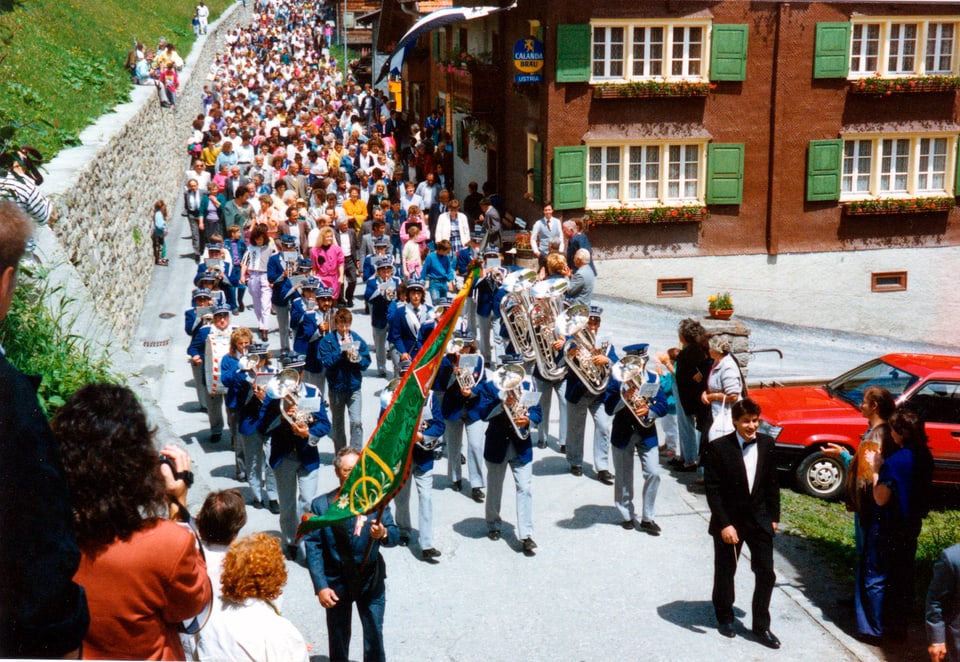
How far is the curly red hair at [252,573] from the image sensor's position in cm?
558

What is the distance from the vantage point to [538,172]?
22.7 meters

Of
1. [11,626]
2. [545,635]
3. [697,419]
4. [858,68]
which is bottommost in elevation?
[545,635]

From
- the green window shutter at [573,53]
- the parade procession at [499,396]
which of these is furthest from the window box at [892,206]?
the green window shutter at [573,53]

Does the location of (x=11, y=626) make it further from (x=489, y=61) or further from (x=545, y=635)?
(x=489, y=61)

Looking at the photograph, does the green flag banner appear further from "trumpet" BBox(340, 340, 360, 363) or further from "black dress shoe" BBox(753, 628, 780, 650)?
"trumpet" BBox(340, 340, 360, 363)

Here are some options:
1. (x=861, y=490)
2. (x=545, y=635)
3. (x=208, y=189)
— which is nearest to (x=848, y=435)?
(x=861, y=490)

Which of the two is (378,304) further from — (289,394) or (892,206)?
(892,206)

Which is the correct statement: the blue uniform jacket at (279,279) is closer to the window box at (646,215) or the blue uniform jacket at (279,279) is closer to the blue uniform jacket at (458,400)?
the blue uniform jacket at (458,400)

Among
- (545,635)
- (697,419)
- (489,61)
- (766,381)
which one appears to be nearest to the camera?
(545,635)

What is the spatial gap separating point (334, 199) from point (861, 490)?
1249 centimetres

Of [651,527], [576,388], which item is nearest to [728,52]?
[576,388]

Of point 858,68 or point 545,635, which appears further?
point 858,68

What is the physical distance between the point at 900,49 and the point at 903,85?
2.52ft

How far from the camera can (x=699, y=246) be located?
23.2 m
